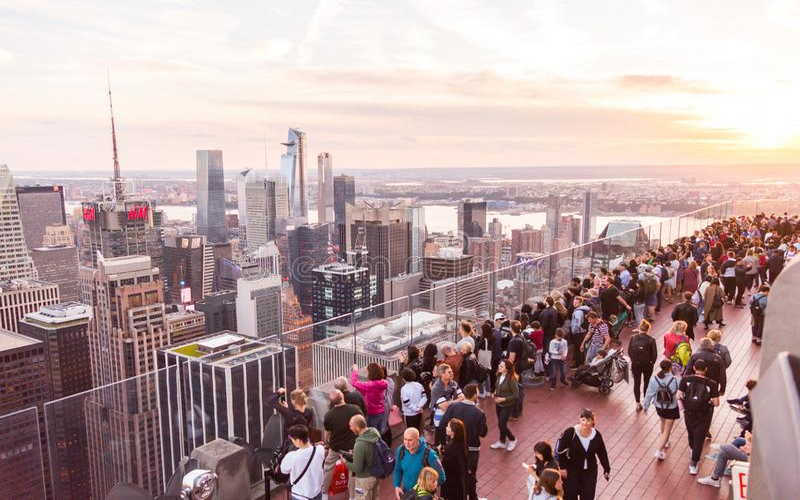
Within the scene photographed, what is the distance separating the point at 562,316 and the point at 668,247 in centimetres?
758

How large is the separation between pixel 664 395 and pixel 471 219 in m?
65.2

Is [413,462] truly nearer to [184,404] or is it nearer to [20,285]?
[184,404]

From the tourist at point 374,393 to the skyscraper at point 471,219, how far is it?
57478mm

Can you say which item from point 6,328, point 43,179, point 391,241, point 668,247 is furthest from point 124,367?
point 668,247

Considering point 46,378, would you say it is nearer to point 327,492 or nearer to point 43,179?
point 327,492

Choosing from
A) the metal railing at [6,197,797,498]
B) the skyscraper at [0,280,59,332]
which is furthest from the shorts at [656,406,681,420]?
the skyscraper at [0,280,59,332]

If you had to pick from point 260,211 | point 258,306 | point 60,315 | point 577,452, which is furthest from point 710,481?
point 260,211

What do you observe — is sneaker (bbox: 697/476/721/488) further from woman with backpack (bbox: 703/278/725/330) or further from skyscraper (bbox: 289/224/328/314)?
skyscraper (bbox: 289/224/328/314)

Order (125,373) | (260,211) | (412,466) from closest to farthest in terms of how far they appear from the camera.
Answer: (412,466), (125,373), (260,211)

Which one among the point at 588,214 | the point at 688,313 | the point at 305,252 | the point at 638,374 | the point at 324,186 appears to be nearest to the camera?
the point at 638,374

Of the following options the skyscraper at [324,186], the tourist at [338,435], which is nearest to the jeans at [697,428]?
the tourist at [338,435]

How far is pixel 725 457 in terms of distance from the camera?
6.67 m

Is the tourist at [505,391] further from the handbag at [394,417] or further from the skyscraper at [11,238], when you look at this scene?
the skyscraper at [11,238]

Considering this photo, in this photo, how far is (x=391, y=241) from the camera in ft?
281
